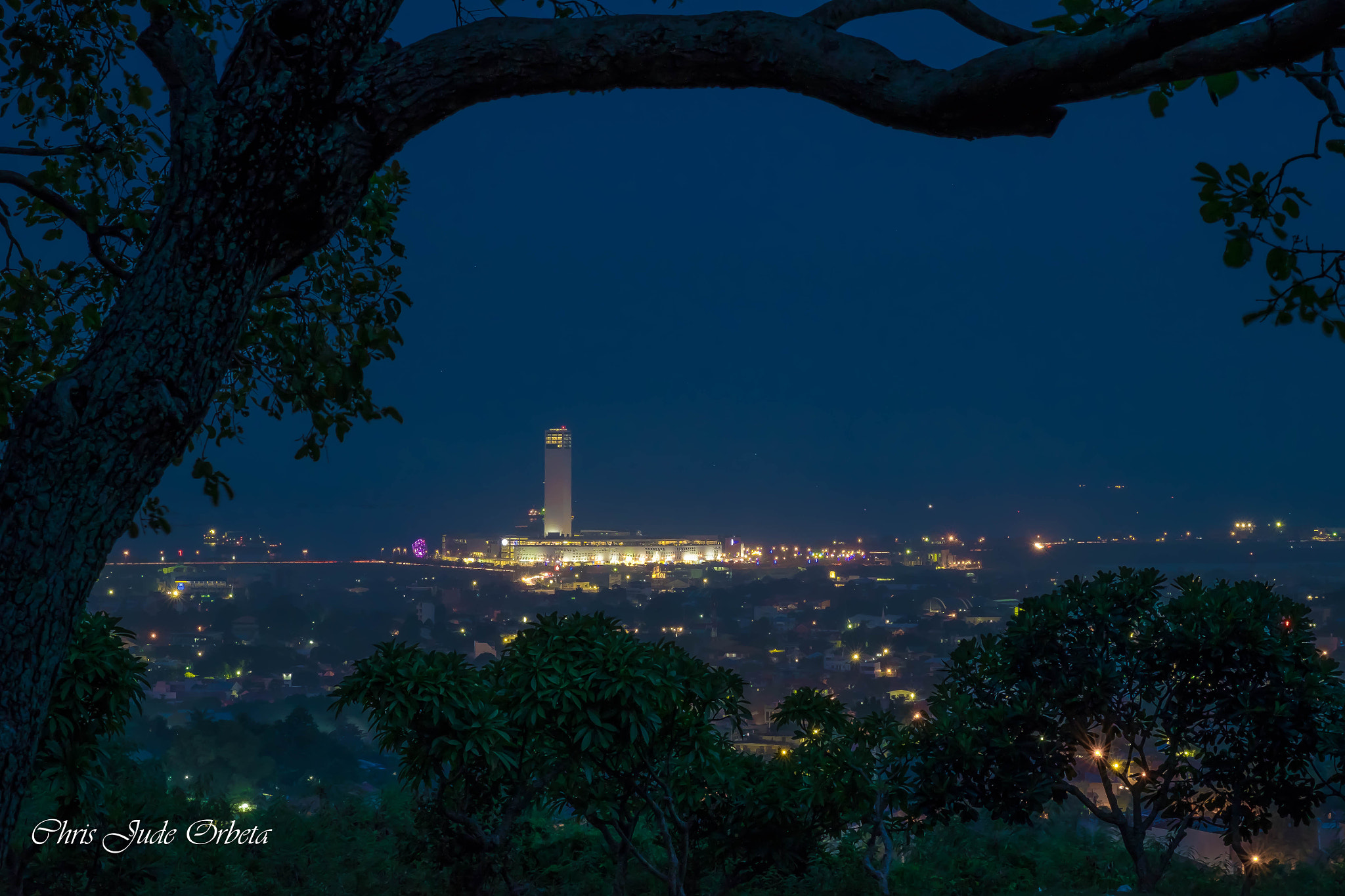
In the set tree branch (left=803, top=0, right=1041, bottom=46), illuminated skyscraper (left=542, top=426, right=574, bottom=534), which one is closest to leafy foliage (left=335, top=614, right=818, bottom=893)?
tree branch (left=803, top=0, right=1041, bottom=46)

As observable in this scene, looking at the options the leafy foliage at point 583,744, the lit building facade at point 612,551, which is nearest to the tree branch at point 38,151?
the leafy foliage at point 583,744

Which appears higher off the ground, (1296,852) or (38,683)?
(38,683)

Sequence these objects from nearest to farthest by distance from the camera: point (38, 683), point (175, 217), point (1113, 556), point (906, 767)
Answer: point (38, 683)
point (175, 217)
point (906, 767)
point (1113, 556)

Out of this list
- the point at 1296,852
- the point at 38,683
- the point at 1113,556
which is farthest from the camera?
the point at 1113,556

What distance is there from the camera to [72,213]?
301cm

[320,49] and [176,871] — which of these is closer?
[320,49]

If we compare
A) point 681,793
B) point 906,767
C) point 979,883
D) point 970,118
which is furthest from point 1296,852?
point 970,118

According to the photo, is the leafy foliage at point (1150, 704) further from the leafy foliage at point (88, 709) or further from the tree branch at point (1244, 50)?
the leafy foliage at point (88, 709)

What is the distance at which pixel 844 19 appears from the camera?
2270mm

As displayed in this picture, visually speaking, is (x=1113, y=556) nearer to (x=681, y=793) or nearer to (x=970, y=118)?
(x=681, y=793)

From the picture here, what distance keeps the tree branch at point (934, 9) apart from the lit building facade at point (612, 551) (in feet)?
85.5

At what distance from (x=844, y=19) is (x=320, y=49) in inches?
49.5
